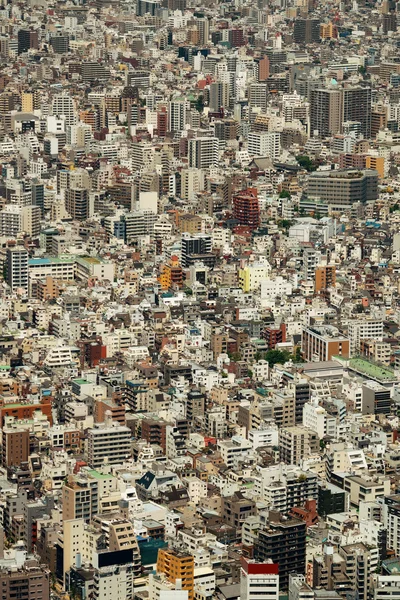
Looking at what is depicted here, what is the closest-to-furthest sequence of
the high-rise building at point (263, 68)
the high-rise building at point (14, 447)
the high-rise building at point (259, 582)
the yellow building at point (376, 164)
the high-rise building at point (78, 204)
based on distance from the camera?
the high-rise building at point (259, 582) < the high-rise building at point (14, 447) < the high-rise building at point (78, 204) < the yellow building at point (376, 164) < the high-rise building at point (263, 68)

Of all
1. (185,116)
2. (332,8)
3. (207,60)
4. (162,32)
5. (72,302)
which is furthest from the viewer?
(332,8)

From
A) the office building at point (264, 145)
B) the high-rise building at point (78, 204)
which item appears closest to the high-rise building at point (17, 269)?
the high-rise building at point (78, 204)

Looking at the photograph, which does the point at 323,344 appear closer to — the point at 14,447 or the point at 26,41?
the point at 14,447

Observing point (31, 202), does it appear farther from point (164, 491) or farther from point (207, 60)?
point (207, 60)

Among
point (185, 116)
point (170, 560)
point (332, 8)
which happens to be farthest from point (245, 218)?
point (332, 8)

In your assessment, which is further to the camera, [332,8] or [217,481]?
[332,8]

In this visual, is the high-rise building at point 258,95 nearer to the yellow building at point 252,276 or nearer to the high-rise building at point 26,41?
the high-rise building at point 26,41

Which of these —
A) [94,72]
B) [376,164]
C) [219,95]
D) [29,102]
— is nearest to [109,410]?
[376,164]
